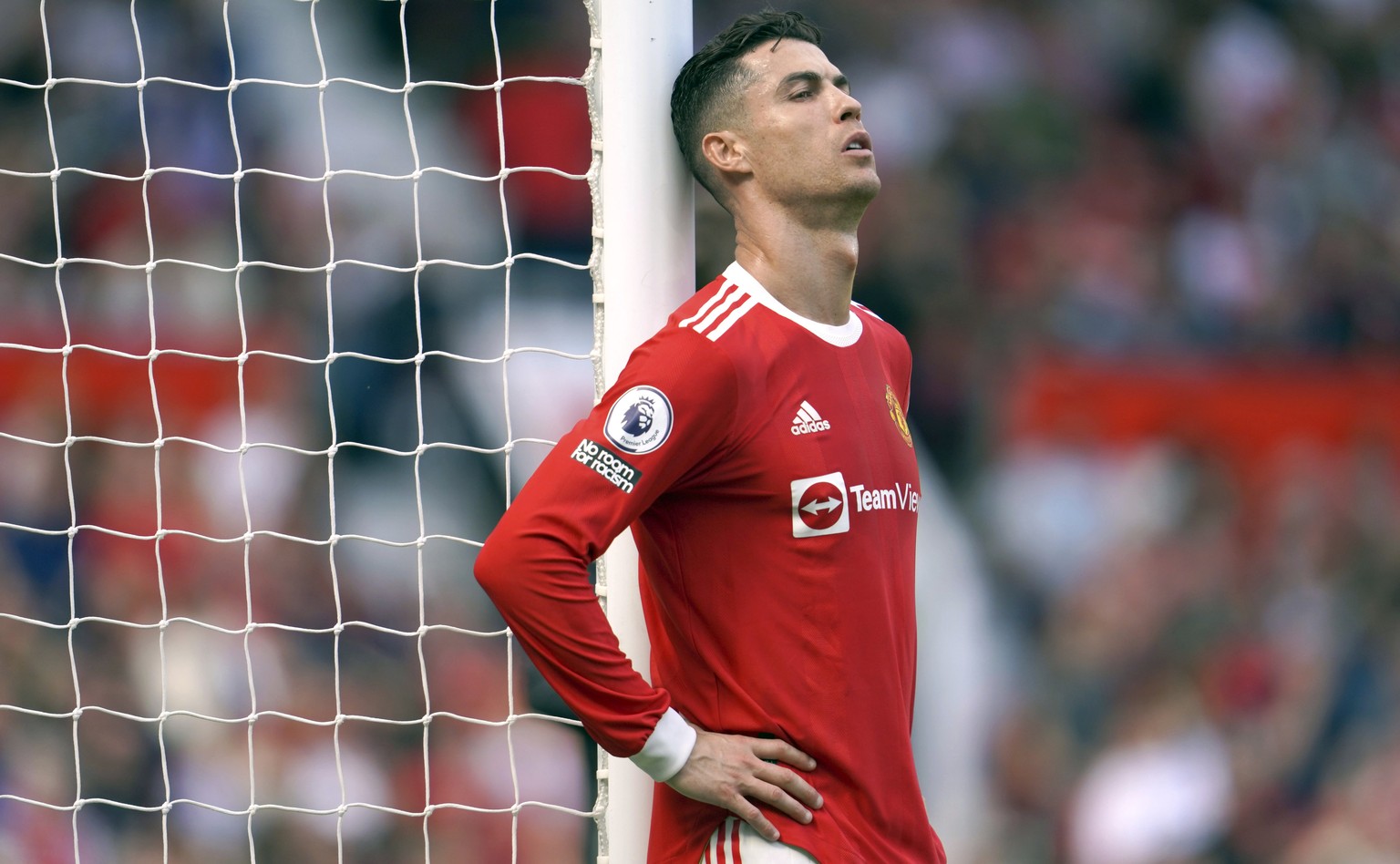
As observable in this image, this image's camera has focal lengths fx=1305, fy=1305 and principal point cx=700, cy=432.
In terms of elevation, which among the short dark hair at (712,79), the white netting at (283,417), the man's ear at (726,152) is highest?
the short dark hair at (712,79)

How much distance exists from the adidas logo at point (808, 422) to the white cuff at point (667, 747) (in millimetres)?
307

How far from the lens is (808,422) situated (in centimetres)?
133

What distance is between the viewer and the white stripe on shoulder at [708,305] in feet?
4.30

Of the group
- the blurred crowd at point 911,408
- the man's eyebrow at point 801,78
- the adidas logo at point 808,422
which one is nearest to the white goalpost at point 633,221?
the man's eyebrow at point 801,78

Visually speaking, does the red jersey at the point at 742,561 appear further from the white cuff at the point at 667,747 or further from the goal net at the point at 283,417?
the goal net at the point at 283,417

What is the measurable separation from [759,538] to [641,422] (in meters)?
0.18

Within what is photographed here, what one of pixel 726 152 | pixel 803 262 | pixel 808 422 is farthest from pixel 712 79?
pixel 808 422

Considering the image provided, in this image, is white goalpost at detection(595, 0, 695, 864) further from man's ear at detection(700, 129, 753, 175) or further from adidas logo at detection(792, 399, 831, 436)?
adidas logo at detection(792, 399, 831, 436)

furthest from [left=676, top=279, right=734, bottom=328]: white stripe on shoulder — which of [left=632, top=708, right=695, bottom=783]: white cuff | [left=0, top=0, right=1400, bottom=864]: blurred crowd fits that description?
[left=0, top=0, right=1400, bottom=864]: blurred crowd

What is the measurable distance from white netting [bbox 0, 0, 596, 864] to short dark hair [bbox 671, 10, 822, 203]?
1886mm

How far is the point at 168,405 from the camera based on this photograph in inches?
142

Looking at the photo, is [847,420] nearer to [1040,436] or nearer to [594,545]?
[594,545]

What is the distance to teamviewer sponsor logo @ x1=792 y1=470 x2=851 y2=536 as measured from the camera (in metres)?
1.30

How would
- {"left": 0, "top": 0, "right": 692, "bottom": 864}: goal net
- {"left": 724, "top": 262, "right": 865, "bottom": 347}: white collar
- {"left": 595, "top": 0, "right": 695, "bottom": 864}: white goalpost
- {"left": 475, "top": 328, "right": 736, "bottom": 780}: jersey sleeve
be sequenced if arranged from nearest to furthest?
1. {"left": 475, "top": 328, "right": 736, "bottom": 780}: jersey sleeve
2. {"left": 724, "top": 262, "right": 865, "bottom": 347}: white collar
3. {"left": 595, "top": 0, "right": 695, "bottom": 864}: white goalpost
4. {"left": 0, "top": 0, "right": 692, "bottom": 864}: goal net
